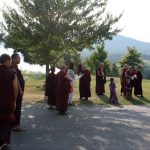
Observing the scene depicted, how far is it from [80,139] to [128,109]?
789cm

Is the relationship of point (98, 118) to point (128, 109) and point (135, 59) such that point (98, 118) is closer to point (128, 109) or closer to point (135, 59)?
point (128, 109)

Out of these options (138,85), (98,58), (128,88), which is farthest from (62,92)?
(98,58)

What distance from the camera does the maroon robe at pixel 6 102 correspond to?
971 cm

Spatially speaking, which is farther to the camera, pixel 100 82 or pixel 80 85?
pixel 100 82

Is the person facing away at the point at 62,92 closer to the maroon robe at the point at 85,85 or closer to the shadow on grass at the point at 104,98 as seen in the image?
the shadow on grass at the point at 104,98

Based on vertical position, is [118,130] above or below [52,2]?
below

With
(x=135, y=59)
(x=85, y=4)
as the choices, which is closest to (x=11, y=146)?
(x=85, y=4)

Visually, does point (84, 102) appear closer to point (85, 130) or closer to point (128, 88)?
point (128, 88)

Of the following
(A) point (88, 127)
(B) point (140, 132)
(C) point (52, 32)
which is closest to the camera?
(B) point (140, 132)

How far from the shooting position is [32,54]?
27531mm

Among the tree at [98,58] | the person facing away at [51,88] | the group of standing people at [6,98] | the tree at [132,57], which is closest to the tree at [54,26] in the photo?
the person facing away at [51,88]

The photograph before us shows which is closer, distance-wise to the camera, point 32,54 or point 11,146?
point 11,146

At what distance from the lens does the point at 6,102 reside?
9.73 metres

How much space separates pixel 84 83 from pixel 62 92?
701 centimetres
